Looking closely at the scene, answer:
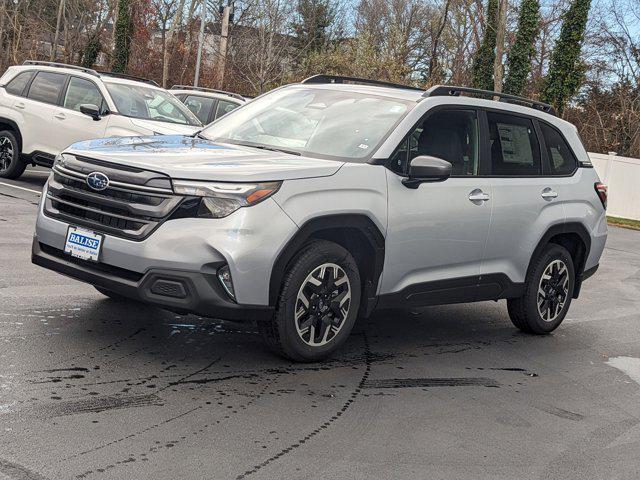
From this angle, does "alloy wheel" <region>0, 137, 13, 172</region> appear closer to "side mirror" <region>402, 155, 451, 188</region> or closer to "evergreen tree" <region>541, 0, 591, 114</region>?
"side mirror" <region>402, 155, 451, 188</region>

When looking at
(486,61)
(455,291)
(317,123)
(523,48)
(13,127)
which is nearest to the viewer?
(317,123)

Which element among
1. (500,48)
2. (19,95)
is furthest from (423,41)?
(19,95)

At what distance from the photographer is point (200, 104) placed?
18.5m

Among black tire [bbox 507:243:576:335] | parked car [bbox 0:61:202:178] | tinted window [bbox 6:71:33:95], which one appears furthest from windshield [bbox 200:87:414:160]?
tinted window [bbox 6:71:33:95]

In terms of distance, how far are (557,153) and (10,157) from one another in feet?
32.8

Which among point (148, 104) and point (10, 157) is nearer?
point (148, 104)

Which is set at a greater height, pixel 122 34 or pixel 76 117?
pixel 122 34

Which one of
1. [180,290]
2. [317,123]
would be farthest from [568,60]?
[180,290]

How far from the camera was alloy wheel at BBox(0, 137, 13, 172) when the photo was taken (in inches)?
595

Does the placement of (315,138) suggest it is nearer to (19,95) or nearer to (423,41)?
(19,95)

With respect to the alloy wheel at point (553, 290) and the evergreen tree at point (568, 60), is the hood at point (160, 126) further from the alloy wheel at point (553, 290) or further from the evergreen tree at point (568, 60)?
the evergreen tree at point (568, 60)

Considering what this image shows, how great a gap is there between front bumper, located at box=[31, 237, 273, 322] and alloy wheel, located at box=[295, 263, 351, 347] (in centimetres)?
32

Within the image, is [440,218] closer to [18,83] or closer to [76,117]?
[76,117]

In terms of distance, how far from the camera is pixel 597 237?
27.3ft
